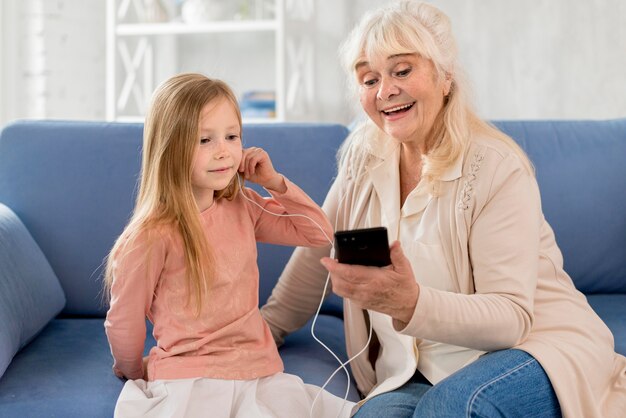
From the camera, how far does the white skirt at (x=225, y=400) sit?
1360mm

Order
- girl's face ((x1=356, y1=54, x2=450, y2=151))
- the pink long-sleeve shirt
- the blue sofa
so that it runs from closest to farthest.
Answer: the pink long-sleeve shirt < girl's face ((x1=356, y1=54, x2=450, y2=151)) < the blue sofa

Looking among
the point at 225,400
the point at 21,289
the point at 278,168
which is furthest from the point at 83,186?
the point at 225,400

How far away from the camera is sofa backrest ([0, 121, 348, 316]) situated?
1971 mm

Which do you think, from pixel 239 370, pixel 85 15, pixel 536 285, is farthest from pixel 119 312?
pixel 85 15

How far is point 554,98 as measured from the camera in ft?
9.99

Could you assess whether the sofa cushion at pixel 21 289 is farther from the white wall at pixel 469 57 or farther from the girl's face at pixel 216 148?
the white wall at pixel 469 57

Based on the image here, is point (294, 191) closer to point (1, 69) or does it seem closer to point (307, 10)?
point (307, 10)

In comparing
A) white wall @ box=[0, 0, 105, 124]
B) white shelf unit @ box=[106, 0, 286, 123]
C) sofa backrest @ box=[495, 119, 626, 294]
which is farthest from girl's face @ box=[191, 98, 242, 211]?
white wall @ box=[0, 0, 105, 124]

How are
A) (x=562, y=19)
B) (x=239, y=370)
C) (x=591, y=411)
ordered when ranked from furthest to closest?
1. (x=562, y=19)
2. (x=239, y=370)
3. (x=591, y=411)

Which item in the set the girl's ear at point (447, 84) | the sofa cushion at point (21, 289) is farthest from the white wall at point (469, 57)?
the sofa cushion at point (21, 289)

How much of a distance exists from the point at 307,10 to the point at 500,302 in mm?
2304

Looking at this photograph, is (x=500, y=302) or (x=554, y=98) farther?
(x=554, y=98)

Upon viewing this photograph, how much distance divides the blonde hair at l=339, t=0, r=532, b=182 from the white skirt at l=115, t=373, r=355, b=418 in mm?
479

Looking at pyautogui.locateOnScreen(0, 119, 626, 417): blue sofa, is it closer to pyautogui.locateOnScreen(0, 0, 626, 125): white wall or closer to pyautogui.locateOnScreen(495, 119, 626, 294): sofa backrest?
pyautogui.locateOnScreen(495, 119, 626, 294): sofa backrest
